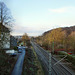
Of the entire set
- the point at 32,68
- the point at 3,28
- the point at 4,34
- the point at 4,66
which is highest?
the point at 3,28

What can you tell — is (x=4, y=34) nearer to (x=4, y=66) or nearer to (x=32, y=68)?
(x=4, y=66)

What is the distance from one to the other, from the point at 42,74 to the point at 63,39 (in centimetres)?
1807

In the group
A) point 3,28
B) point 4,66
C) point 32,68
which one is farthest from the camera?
point 3,28

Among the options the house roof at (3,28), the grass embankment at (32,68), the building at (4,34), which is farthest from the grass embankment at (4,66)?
the house roof at (3,28)

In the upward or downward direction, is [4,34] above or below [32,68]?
above

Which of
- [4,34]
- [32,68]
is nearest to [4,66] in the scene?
[32,68]

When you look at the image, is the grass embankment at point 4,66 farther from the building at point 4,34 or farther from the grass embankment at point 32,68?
the building at point 4,34

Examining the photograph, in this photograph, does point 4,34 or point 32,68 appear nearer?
point 32,68

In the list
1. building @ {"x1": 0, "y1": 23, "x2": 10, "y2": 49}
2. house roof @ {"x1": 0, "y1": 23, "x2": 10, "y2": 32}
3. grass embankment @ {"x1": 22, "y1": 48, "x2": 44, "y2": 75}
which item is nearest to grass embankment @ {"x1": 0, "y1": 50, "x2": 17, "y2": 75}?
grass embankment @ {"x1": 22, "y1": 48, "x2": 44, "y2": 75}

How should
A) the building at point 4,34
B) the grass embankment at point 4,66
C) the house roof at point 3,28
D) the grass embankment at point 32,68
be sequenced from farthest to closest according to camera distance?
the house roof at point 3,28
the building at point 4,34
the grass embankment at point 32,68
the grass embankment at point 4,66

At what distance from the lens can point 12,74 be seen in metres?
8.85

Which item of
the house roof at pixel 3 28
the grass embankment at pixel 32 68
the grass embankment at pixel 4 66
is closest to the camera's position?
the grass embankment at pixel 4 66

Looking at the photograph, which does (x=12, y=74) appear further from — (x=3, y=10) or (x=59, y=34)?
(x=59, y=34)

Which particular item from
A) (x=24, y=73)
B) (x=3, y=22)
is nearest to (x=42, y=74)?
(x=24, y=73)
